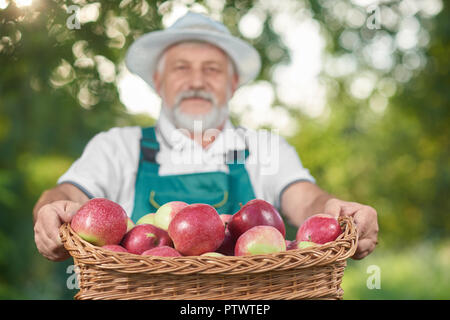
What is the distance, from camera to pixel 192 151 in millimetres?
2049

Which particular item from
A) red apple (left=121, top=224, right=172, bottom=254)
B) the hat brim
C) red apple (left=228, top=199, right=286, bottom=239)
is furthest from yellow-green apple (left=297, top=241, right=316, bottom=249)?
the hat brim

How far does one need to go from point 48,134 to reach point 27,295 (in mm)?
1408

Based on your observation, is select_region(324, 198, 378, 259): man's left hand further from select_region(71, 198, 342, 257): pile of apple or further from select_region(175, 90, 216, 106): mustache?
select_region(175, 90, 216, 106): mustache

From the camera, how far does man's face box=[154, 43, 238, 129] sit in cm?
212

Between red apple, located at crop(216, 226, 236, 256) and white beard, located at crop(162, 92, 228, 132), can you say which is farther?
white beard, located at crop(162, 92, 228, 132)

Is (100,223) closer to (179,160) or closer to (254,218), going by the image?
(254,218)

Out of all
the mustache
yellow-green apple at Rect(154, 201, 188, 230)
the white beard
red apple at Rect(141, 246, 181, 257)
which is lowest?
red apple at Rect(141, 246, 181, 257)

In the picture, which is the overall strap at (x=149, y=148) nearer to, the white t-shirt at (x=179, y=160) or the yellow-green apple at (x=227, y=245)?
the white t-shirt at (x=179, y=160)

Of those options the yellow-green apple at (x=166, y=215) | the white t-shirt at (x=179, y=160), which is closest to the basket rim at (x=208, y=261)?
the yellow-green apple at (x=166, y=215)

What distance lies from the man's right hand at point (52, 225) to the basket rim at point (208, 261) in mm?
196

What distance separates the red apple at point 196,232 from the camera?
106cm

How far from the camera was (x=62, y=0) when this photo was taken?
2.56 m

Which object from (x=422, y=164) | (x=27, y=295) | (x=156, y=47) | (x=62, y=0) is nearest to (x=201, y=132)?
(x=156, y=47)

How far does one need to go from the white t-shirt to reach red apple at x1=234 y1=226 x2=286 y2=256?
848 mm
